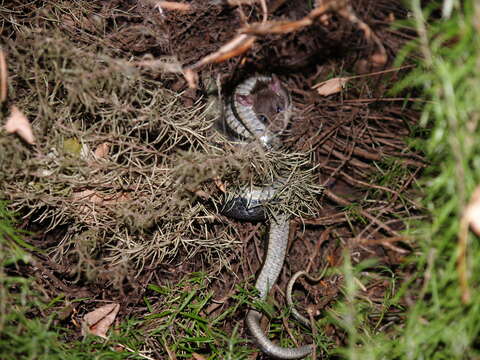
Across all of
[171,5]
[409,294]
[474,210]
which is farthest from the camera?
[171,5]

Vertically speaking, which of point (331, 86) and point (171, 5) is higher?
point (171, 5)

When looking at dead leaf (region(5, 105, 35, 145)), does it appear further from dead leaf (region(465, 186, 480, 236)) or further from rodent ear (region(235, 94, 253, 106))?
dead leaf (region(465, 186, 480, 236))

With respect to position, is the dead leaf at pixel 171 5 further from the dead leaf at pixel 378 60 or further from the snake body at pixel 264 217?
the dead leaf at pixel 378 60

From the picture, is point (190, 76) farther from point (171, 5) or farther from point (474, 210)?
point (474, 210)

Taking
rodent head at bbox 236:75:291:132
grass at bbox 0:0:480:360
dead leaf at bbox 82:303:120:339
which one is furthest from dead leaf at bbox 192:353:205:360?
rodent head at bbox 236:75:291:132

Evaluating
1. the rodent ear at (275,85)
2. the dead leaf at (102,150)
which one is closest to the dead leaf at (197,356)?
the dead leaf at (102,150)

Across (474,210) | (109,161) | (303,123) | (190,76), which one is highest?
(190,76)

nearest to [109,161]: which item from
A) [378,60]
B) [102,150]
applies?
[102,150]
